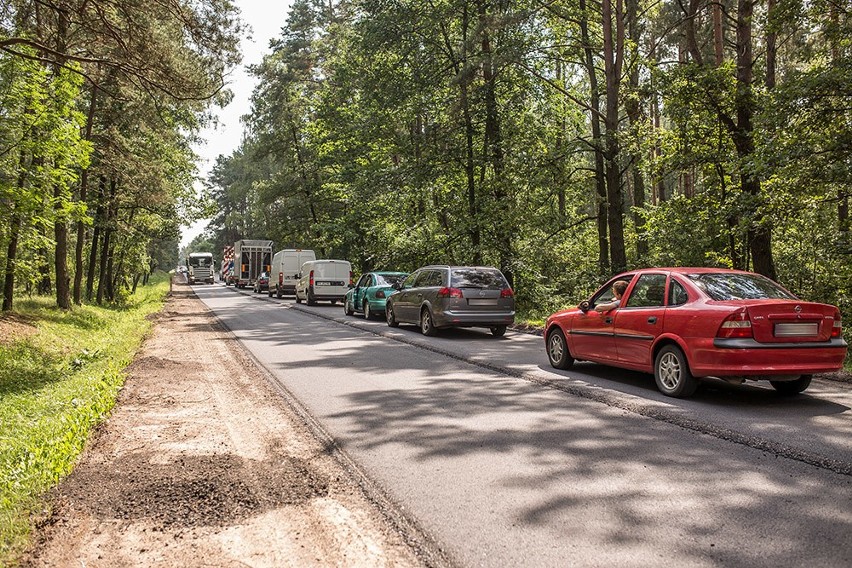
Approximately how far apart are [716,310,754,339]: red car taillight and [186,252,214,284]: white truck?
243 feet

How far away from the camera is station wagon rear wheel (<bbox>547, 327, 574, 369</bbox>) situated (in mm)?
9945

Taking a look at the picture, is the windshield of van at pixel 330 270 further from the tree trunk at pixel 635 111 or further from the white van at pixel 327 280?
the tree trunk at pixel 635 111

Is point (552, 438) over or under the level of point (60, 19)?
under

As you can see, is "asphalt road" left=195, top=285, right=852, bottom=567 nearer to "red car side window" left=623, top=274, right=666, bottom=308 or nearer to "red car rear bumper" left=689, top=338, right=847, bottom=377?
"red car rear bumper" left=689, top=338, right=847, bottom=377

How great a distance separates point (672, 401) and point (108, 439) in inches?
232

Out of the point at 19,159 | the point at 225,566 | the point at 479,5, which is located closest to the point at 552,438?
the point at 225,566

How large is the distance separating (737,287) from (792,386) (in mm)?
1394

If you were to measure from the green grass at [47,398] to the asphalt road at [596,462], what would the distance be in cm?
222

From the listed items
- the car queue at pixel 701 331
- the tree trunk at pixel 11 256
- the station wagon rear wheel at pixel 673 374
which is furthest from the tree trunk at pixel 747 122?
Answer: the tree trunk at pixel 11 256

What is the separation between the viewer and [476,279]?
1522cm

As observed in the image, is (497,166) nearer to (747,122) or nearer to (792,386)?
(747,122)

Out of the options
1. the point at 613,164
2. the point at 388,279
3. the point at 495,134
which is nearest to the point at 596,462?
the point at 613,164

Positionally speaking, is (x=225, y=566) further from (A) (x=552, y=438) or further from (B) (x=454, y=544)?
(A) (x=552, y=438)

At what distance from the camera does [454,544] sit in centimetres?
355
